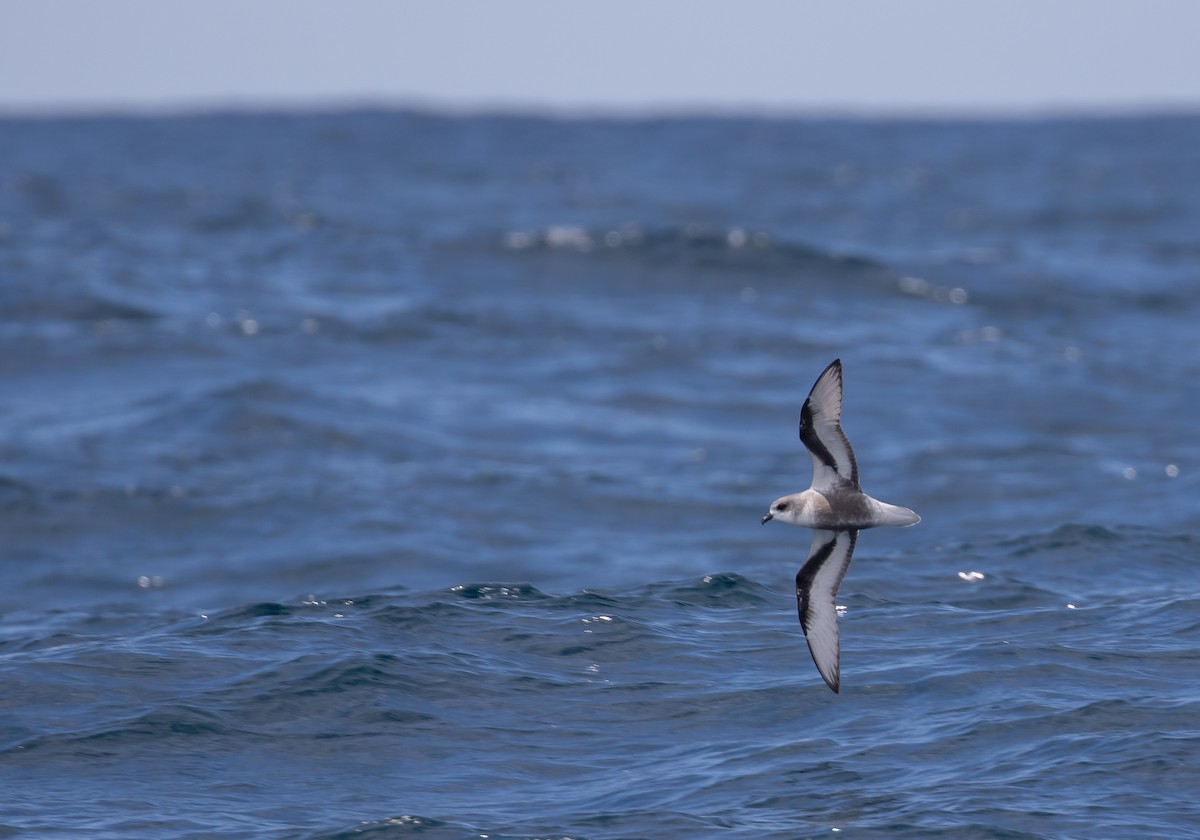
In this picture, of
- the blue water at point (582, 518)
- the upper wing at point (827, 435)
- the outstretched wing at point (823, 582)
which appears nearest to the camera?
the blue water at point (582, 518)

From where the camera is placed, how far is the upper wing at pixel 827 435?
1110 centimetres

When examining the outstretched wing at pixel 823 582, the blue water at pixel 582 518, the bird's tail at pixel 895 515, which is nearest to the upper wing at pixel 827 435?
the bird's tail at pixel 895 515

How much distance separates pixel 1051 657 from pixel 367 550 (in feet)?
34.5

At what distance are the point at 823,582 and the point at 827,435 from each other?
1269 mm

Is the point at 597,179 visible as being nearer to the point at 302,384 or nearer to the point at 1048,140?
the point at 302,384

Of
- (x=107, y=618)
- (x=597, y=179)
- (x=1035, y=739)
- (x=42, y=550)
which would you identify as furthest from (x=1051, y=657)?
(x=597, y=179)

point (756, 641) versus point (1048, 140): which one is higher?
point (1048, 140)

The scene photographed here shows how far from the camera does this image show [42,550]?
2100cm

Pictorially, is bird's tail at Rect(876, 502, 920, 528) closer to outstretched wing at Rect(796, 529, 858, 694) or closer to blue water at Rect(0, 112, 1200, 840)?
outstretched wing at Rect(796, 529, 858, 694)

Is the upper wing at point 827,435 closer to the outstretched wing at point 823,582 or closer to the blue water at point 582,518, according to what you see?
the outstretched wing at point 823,582

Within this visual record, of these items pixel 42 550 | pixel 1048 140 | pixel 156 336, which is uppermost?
pixel 1048 140

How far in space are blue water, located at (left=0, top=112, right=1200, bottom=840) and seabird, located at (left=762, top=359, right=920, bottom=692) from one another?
33.1 inches

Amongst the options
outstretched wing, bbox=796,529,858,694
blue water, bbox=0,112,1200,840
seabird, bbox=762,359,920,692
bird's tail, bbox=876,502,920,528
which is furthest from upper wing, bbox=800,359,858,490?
blue water, bbox=0,112,1200,840

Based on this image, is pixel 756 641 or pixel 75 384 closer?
pixel 756 641
